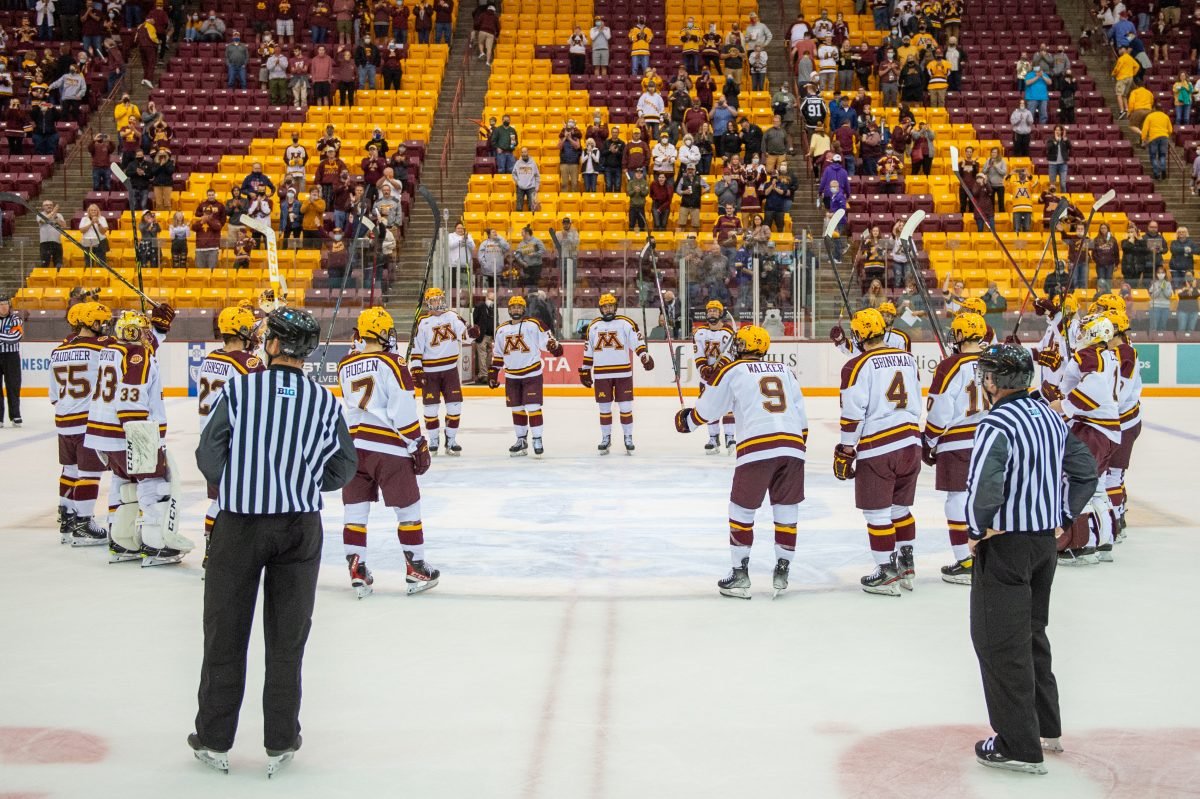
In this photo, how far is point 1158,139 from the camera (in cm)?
2431

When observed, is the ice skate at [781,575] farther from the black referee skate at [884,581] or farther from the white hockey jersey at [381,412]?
the white hockey jersey at [381,412]

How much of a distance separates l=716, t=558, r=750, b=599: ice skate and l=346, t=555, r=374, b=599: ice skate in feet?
6.27

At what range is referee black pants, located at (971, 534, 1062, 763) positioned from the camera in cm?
462

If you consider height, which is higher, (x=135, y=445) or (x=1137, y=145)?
(x=1137, y=145)

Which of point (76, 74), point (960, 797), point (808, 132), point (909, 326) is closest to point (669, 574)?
point (960, 797)

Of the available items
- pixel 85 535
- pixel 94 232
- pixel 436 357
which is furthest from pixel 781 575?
pixel 94 232

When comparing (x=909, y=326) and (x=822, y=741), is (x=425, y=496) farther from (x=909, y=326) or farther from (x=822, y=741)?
(x=909, y=326)

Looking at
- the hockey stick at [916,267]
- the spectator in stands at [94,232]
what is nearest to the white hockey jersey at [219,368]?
the hockey stick at [916,267]

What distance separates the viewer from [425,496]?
11133 millimetres

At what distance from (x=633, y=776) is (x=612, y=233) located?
17574 millimetres

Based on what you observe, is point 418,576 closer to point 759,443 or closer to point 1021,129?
point 759,443

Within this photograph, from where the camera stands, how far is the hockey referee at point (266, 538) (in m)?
4.56

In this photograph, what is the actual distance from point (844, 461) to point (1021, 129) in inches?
739

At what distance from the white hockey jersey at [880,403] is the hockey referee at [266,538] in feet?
11.7
